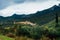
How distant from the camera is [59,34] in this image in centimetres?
5356

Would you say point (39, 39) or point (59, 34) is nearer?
point (39, 39)

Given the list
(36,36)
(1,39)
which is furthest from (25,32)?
(1,39)

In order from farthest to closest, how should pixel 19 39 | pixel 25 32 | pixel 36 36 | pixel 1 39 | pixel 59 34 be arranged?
1. pixel 59 34
2. pixel 25 32
3. pixel 36 36
4. pixel 19 39
5. pixel 1 39

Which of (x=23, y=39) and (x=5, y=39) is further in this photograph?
(x=23, y=39)

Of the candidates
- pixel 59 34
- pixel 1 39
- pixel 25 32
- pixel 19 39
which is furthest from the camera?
pixel 59 34

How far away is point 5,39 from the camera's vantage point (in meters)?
31.3

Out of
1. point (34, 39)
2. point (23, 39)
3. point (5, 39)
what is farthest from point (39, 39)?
point (5, 39)

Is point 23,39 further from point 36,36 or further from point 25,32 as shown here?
point 25,32

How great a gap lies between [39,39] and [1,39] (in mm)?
11382

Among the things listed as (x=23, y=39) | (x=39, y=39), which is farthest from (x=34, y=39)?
(x=23, y=39)

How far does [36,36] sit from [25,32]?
662 centimetres

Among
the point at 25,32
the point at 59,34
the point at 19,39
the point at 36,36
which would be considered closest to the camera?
the point at 19,39

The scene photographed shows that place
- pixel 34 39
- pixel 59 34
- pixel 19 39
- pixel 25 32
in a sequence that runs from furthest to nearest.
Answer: pixel 59 34 < pixel 25 32 < pixel 34 39 < pixel 19 39

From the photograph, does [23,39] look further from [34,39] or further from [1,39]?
[34,39]
